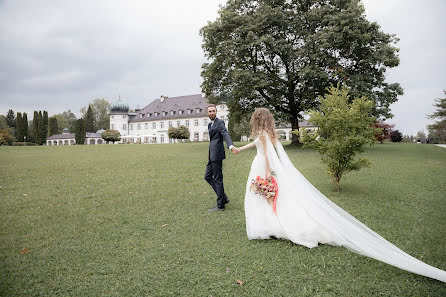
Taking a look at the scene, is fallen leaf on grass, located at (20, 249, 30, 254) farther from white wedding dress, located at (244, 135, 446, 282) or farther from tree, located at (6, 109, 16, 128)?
tree, located at (6, 109, 16, 128)

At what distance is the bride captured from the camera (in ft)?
14.9

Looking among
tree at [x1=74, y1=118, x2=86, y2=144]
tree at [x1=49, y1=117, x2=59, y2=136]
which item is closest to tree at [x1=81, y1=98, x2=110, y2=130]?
tree at [x1=49, y1=117, x2=59, y2=136]

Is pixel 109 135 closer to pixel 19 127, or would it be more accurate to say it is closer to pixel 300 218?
pixel 19 127

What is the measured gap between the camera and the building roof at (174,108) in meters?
77.2

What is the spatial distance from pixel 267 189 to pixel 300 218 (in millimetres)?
803

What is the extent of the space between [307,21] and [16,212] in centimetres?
2700

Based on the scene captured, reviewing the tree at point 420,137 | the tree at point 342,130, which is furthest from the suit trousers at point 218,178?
the tree at point 420,137

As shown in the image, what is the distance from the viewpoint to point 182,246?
489 cm

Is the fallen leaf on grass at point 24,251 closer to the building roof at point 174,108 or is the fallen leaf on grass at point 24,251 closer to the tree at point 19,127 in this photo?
the building roof at point 174,108

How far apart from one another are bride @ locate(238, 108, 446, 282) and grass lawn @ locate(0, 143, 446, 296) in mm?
189

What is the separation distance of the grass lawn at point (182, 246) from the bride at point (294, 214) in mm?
189

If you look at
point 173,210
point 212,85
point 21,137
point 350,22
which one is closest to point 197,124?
point 21,137

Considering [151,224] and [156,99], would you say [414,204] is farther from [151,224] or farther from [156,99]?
[156,99]

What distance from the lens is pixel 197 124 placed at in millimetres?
77125
